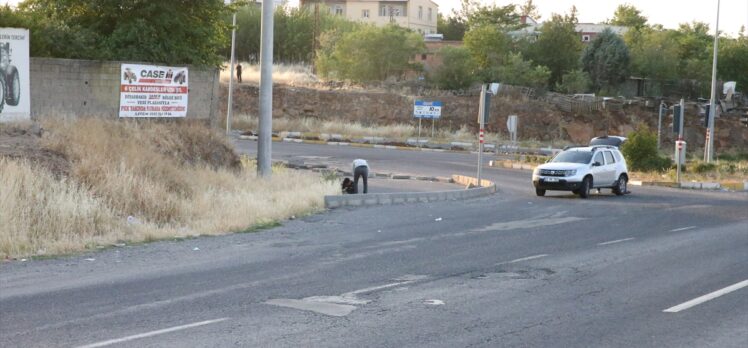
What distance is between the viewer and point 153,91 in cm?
2634

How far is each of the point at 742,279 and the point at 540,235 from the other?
5925 mm

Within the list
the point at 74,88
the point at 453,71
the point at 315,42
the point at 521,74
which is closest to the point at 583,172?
the point at 74,88

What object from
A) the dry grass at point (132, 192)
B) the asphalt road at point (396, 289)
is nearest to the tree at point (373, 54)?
the dry grass at point (132, 192)

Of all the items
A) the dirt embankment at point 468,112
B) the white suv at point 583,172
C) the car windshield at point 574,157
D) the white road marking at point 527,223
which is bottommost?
the white road marking at point 527,223

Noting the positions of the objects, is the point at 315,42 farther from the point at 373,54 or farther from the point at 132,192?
the point at 132,192

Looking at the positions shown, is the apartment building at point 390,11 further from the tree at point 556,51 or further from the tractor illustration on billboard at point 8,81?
the tractor illustration on billboard at point 8,81

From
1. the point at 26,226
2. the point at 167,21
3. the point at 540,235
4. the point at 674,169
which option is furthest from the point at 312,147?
the point at 26,226

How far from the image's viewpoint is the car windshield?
1212 inches

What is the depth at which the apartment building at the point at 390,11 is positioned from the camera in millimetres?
114688

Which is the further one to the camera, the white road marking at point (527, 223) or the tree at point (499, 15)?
the tree at point (499, 15)

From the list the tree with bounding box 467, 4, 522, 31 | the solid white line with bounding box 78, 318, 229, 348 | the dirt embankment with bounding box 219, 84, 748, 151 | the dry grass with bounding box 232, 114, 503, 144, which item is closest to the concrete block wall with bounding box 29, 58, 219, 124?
the solid white line with bounding box 78, 318, 229, 348

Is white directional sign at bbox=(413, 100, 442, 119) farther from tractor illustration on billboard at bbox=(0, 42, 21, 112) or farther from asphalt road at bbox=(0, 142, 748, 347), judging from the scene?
asphalt road at bbox=(0, 142, 748, 347)

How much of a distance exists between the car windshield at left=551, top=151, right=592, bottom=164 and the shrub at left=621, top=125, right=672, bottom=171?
10955 mm

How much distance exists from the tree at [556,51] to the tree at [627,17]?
172ft
